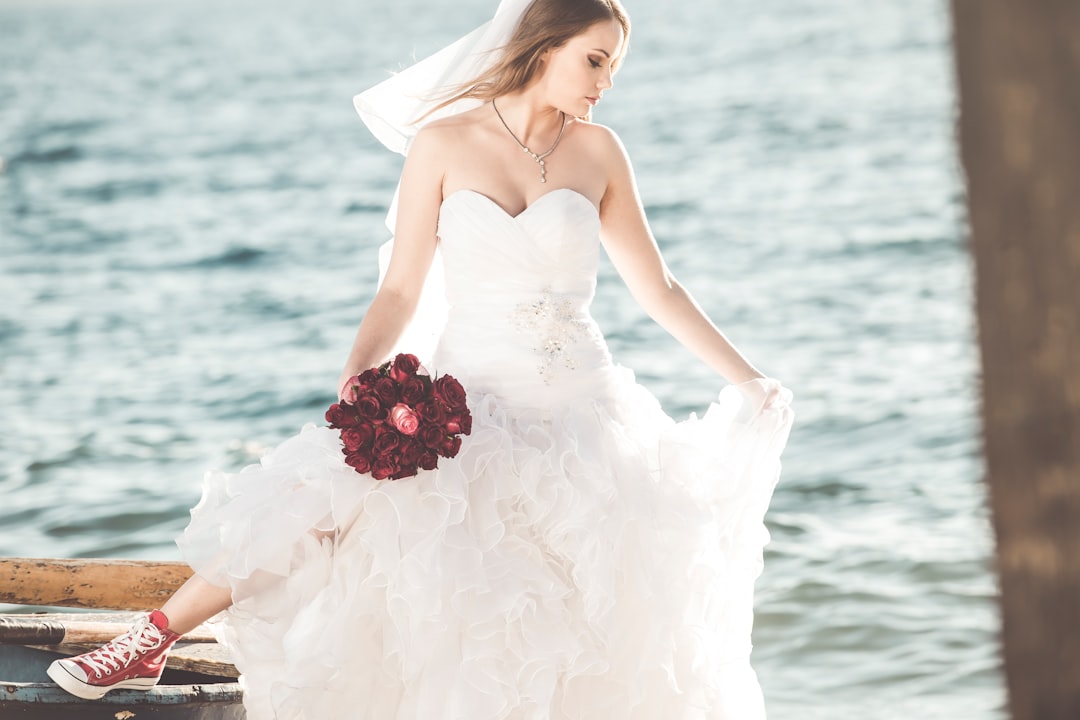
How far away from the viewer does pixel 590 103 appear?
3.32m

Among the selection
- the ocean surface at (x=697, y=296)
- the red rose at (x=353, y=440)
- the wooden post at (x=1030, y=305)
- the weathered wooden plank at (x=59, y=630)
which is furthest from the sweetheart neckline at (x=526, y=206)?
the wooden post at (x=1030, y=305)

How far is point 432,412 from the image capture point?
2836 mm

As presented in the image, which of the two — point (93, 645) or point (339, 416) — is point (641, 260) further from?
point (93, 645)

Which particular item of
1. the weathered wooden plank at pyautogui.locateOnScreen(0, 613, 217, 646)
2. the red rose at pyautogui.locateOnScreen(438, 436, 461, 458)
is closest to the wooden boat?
the weathered wooden plank at pyautogui.locateOnScreen(0, 613, 217, 646)

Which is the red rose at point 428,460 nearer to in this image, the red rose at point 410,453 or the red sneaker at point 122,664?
the red rose at point 410,453

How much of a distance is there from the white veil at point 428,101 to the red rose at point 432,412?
48cm

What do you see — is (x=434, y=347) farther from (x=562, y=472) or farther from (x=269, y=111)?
(x=269, y=111)

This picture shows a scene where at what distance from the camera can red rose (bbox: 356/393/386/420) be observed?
2.82 m

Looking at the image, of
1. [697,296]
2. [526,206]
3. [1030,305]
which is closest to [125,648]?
[526,206]

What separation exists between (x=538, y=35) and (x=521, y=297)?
62 cm

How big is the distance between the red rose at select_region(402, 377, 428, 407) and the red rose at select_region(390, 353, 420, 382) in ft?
0.04

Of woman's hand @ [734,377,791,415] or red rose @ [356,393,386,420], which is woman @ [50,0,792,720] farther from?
red rose @ [356,393,386,420]

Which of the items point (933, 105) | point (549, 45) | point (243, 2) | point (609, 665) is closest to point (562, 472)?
point (609, 665)

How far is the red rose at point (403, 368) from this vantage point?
288 centimetres
